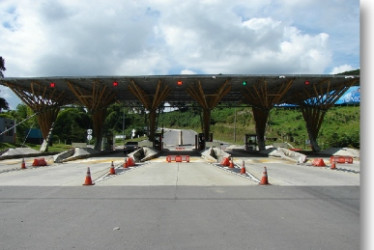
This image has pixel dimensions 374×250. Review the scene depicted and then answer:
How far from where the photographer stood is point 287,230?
695 cm

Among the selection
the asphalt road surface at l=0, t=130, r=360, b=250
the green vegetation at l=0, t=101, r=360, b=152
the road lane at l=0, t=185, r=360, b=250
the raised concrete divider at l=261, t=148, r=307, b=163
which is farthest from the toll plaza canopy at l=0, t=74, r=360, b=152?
the road lane at l=0, t=185, r=360, b=250

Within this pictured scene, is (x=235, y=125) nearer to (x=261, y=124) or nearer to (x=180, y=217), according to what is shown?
(x=261, y=124)

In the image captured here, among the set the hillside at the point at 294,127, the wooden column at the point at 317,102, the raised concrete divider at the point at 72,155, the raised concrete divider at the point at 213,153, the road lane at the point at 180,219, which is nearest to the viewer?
the road lane at the point at 180,219

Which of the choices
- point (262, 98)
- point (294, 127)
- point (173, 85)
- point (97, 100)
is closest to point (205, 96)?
point (173, 85)

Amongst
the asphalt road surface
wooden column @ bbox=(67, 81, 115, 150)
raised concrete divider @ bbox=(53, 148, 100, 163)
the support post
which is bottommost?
raised concrete divider @ bbox=(53, 148, 100, 163)

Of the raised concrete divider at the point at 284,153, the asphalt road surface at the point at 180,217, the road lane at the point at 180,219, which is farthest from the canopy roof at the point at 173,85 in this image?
the road lane at the point at 180,219

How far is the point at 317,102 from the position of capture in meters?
46.2

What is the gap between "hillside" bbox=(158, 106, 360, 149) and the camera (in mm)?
55775

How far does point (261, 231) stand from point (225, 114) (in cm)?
12557

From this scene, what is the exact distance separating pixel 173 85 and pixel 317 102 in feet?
58.6

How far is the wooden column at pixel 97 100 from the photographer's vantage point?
45812mm

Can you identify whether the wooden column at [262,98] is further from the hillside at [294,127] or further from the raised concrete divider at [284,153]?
the hillside at [294,127]

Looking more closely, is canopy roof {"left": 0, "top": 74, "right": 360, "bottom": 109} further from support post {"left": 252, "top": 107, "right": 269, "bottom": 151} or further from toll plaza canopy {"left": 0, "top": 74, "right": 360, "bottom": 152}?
support post {"left": 252, "top": 107, "right": 269, "bottom": 151}

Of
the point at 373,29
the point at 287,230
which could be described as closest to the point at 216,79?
the point at 287,230
